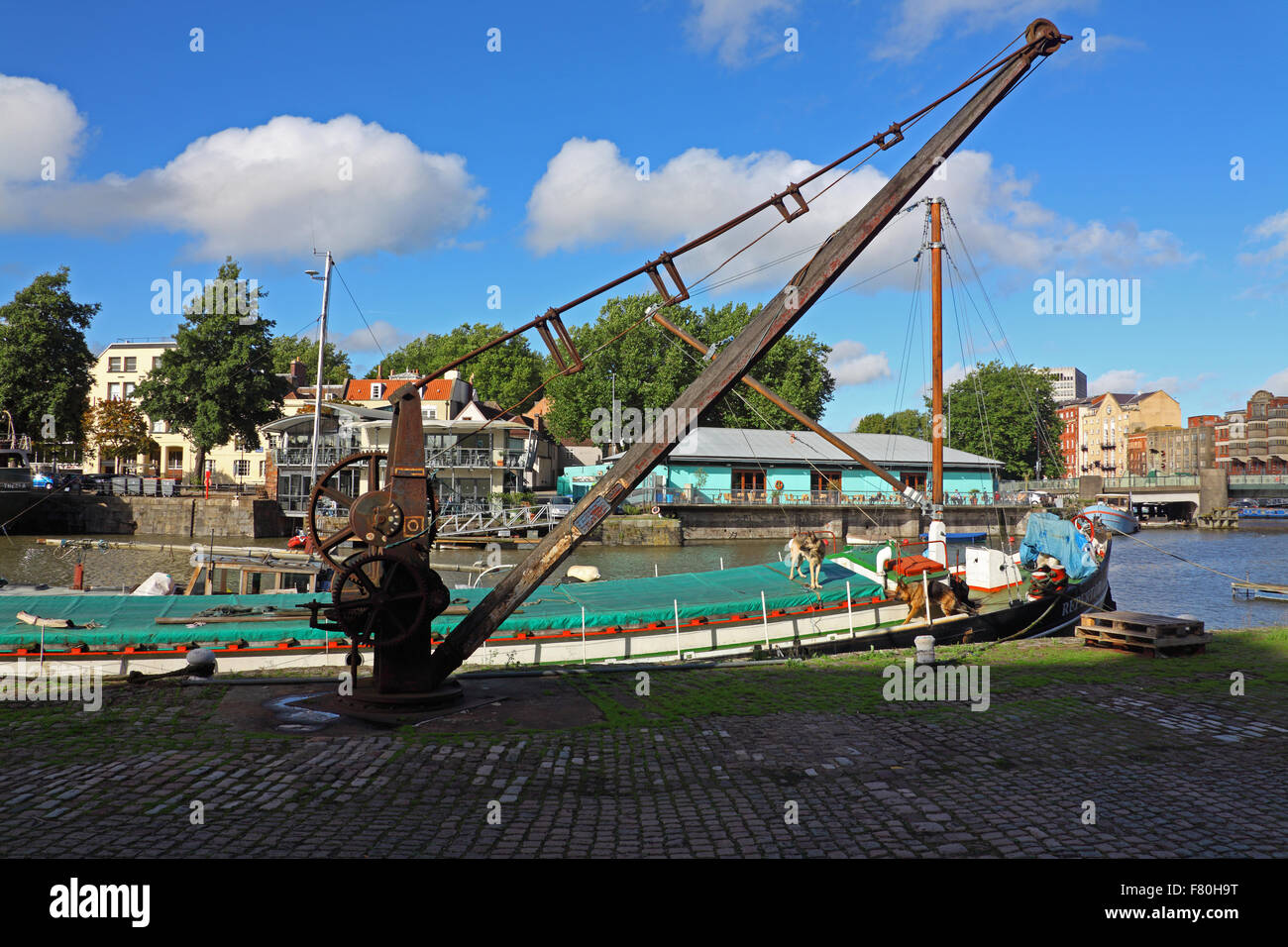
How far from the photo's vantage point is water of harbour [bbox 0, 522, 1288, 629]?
31844 millimetres

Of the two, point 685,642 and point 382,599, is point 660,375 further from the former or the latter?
point 382,599

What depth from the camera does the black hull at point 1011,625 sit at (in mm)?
17234

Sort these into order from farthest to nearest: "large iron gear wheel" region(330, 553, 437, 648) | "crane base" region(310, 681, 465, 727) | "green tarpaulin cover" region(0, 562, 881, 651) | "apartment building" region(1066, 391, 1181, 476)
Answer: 1. "apartment building" region(1066, 391, 1181, 476)
2. "green tarpaulin cover" region(0, 562, 881, 651)
3. "crane base" region(310, 681, 465, 727)
4. "large iron gear wheel" region(330, 553, 437, 648)

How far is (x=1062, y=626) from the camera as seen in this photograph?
69.2 ft

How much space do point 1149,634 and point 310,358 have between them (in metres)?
111

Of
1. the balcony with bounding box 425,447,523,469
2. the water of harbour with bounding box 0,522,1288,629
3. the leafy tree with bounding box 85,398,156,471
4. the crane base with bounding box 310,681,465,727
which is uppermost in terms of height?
the leafy tree with bounding box 85,398,156,471

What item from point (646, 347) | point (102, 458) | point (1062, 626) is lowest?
point (1062, 626)

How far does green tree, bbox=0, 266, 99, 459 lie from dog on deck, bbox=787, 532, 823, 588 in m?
58.1

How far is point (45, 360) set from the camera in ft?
187

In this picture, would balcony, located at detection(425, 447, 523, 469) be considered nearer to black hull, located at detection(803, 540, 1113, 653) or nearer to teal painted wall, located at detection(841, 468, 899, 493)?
teal painted wall, located at detection(841, 468, 899, 493)

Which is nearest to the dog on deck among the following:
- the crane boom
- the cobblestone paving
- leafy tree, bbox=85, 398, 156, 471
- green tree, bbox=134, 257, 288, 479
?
the cobblestone paving
